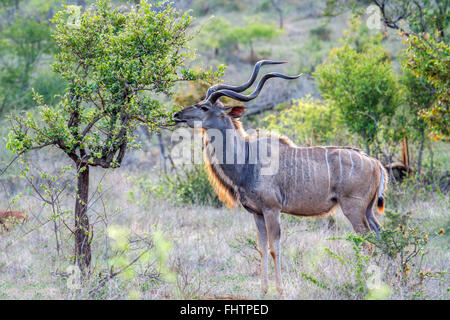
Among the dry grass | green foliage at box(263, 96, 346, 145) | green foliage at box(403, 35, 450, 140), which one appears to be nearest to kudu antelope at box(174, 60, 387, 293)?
the dry grass

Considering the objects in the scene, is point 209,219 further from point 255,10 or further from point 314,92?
point 255,10

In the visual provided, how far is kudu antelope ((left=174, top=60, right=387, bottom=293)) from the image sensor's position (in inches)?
208

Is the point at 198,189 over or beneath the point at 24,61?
beneath

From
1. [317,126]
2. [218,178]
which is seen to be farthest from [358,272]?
[317,126]

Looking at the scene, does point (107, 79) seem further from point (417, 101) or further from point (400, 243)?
point (417, 101)

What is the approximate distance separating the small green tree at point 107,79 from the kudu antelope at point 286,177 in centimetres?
66

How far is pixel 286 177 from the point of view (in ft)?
17.8

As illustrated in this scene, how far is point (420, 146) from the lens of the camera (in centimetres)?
938

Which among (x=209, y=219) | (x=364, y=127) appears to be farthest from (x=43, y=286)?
(x=364, y=127)

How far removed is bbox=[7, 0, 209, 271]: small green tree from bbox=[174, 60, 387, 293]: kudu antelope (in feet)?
2.15

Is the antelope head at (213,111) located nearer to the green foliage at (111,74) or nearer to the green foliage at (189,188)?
the green foliage at (111,74)

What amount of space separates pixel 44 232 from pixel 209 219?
234 cm

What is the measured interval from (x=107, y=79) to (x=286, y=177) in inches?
82.5
